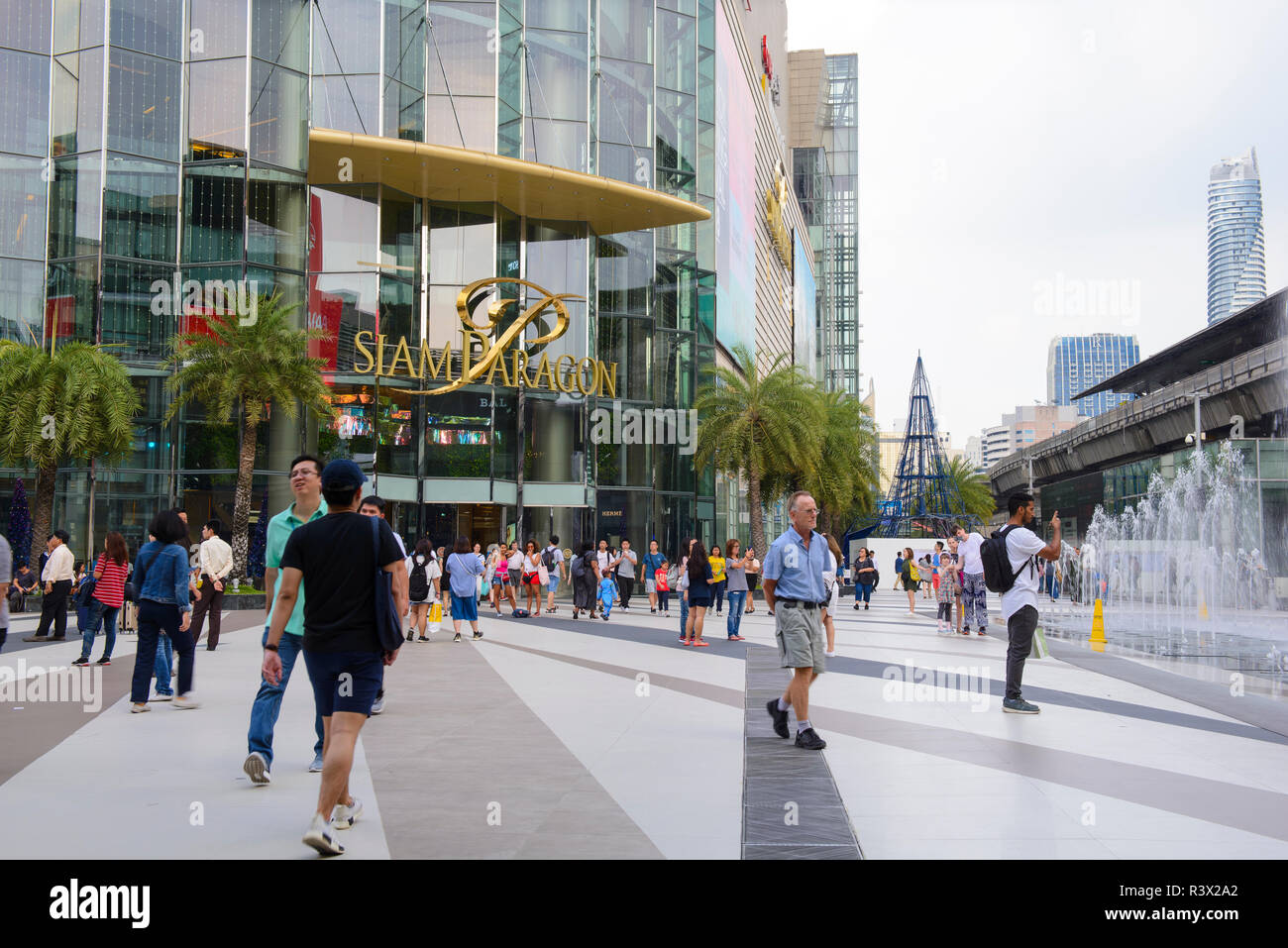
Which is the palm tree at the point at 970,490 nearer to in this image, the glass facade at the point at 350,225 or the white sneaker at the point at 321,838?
the glass facade at the point at 350,225

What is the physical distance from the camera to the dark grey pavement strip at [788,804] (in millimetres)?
5584

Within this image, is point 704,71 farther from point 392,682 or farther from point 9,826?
point 9,826

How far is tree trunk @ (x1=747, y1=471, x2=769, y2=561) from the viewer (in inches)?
1444

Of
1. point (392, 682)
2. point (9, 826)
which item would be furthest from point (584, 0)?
point (9, 826)

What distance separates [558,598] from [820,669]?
2726 cm

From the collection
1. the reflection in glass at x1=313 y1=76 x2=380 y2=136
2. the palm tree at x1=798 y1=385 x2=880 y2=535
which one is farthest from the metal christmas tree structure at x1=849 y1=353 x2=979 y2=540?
the reflection in glass at x1=313 y1=76 x2=380 y2=136

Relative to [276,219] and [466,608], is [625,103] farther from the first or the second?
[466,608]

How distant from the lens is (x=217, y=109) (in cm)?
3259

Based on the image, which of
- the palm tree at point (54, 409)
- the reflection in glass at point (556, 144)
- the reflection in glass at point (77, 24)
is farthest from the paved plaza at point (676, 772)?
the reflection in glass at point (556, 144)

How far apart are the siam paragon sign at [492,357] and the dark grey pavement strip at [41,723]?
21747 millimetres

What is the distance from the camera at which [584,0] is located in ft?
124

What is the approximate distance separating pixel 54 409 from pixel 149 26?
536 inches

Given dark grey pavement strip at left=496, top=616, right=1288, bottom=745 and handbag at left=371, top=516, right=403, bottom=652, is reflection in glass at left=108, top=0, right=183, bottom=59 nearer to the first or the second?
dark grey pavement strip at left=496, top=616, right=1288, bottom=745

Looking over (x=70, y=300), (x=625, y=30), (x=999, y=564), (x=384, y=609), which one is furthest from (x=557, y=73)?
(x=384, y=609)
